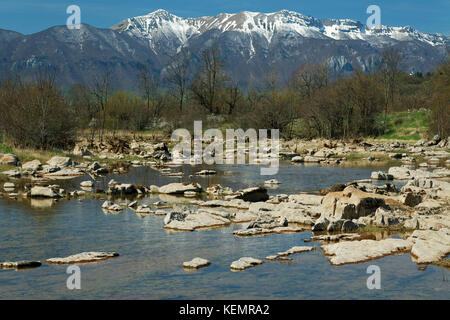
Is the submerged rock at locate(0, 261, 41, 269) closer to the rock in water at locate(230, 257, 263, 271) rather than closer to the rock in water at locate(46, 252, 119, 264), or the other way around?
the rock in water at locate(46, 252, 119, 264)

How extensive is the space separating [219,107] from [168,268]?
240 feet

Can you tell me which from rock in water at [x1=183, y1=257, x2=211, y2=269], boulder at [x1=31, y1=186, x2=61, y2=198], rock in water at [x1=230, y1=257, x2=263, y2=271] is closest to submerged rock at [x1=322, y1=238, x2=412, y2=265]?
rock in water at [x1=230, y1=257, x2=263, y2=271]

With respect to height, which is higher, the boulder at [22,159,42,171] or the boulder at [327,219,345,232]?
Result: the boulder at [22,159,42,171]

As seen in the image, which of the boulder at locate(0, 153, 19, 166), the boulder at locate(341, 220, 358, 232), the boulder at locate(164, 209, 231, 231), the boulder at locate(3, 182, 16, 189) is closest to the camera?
the boulder at locate(341, 220, 358, 232)

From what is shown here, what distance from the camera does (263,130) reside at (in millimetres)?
67375

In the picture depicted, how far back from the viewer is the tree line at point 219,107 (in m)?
43.2

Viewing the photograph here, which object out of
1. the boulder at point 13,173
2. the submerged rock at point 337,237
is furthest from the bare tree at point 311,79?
the submerged rock at point 337,237

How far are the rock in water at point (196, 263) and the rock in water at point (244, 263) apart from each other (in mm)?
742

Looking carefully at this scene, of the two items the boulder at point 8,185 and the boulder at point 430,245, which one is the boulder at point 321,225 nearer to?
the boulder at point 430,245

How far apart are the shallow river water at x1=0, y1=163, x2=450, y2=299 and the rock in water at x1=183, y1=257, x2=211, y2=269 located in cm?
22

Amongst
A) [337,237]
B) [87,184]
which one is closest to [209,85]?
[87,184]

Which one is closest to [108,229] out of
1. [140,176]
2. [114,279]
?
[114,279]

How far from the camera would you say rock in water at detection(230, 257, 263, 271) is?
13570 mm
